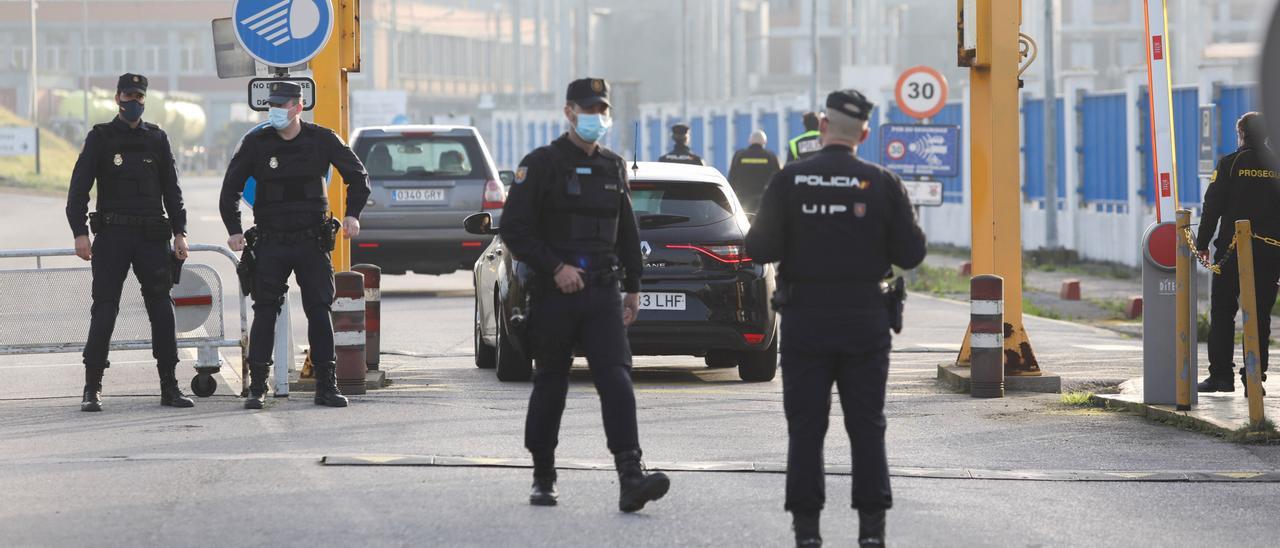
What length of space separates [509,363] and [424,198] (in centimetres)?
857

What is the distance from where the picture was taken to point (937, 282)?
24.9 m

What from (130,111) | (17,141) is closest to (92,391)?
(130,111)

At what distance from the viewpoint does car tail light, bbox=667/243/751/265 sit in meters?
12.3

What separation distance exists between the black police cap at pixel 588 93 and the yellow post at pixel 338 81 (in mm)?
4817

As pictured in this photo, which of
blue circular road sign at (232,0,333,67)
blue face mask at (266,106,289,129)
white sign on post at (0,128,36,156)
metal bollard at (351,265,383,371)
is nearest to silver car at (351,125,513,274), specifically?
metal bollard at (351,265,383,371)

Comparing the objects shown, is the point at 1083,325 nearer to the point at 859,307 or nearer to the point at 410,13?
the point at 859,307

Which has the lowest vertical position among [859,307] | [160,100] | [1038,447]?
[1038,447]

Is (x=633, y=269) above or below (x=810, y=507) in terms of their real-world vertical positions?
above

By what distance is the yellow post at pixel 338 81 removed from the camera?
1234 centimetres

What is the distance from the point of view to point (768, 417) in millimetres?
10758

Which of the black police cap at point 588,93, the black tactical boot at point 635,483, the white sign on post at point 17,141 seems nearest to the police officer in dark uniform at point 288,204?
the black police cap at point 588,93

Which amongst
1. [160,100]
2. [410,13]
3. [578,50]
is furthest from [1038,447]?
[410,13]

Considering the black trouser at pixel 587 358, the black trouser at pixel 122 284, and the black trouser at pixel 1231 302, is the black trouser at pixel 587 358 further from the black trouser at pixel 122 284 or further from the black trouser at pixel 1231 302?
the black trouser at pixel 1231 302

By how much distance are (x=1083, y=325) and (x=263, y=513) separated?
12975mm
